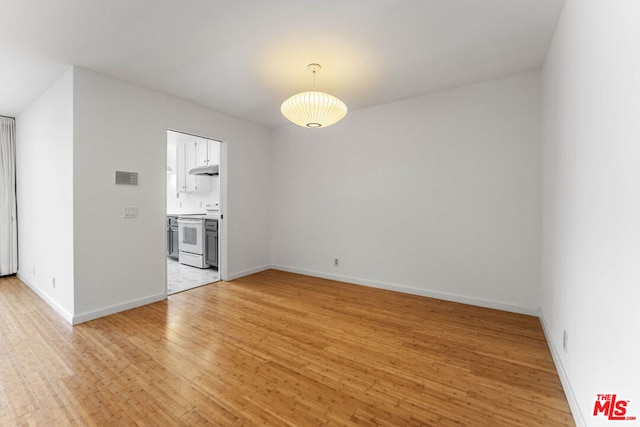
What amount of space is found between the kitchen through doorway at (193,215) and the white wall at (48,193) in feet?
3.98

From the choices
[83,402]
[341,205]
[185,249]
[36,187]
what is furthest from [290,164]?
[83,402]

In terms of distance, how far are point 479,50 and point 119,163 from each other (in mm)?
3844

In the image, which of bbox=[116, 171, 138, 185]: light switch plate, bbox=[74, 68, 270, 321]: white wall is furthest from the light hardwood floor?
bbox=[116, 171, 138, 185]: light switch plate

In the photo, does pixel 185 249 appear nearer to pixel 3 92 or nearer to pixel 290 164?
pixel 290 164

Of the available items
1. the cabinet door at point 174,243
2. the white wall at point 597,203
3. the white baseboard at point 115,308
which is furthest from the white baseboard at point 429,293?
the cabinet door at point 174,243

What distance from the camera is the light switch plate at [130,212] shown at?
3.11 meters

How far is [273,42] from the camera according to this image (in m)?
2.37

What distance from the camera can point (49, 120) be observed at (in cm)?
321

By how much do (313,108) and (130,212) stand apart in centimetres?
239

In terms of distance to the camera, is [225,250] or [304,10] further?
[225,250]

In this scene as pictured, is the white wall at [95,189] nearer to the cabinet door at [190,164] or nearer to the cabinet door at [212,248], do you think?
the cabinet door at [212,248]

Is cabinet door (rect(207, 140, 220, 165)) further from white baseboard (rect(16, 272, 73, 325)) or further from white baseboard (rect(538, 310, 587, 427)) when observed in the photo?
white baseboard (rect(538, 310, 587, 427))

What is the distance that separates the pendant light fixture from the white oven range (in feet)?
10.4

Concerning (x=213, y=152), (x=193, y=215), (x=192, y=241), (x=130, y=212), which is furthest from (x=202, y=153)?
(x=130, y=212)
